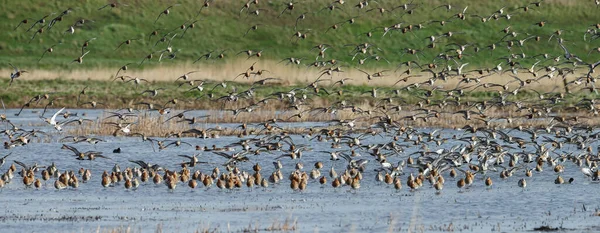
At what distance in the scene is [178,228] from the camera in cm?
2317

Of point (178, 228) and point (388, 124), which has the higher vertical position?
point (388, 124)

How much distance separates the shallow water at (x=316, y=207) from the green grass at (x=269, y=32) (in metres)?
50.3

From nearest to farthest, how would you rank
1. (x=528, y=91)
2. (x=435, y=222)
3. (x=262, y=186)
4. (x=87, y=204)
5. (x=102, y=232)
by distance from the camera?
(x=102, y=232) < (x=435, y=222) < (x=87, y=204) < (x=262, y=186) < (x=528, y=91)

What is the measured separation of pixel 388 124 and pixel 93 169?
35.1 ft

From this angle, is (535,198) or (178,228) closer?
(178,228)

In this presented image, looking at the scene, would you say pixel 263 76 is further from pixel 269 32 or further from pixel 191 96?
pixel 269 32

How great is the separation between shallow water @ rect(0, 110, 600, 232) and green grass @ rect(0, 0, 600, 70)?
165 ft

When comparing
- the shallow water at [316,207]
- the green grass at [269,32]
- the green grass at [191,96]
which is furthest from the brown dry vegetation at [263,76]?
the shallow water at [316,207]

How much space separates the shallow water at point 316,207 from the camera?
924 inches

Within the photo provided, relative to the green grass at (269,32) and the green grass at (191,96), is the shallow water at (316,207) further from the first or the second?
the green grass at (269,32)

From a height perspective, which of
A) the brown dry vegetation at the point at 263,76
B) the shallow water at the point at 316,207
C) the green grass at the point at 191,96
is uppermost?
the brown dry vegetation at the point at 263,76

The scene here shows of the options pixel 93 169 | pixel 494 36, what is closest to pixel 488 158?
pixel 93 169

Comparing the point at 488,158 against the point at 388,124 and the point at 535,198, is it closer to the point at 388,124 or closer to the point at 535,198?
the point at 535,198

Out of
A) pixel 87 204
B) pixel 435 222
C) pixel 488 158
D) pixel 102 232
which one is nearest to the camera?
pixel 102 232
